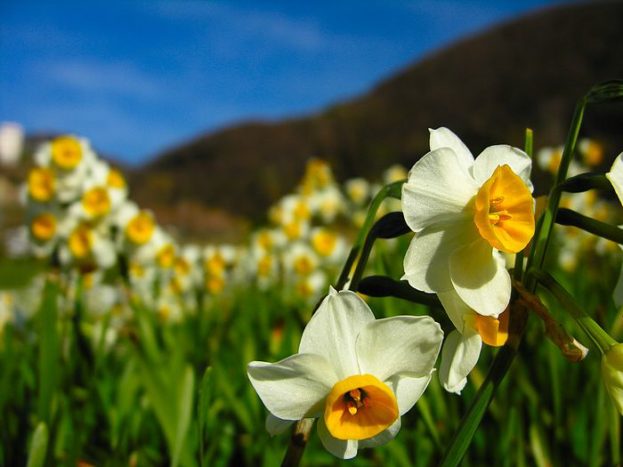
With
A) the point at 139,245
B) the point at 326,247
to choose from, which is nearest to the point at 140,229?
the point at 139,245

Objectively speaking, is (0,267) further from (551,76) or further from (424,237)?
(424,237)

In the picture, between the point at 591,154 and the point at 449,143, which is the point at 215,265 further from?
the point at 449,143

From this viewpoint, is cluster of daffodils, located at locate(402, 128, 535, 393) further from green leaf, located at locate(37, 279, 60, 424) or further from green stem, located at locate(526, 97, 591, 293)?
green leaf, located at locate(37, 279, 60, 424)

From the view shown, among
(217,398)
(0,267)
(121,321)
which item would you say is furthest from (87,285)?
(0,267)

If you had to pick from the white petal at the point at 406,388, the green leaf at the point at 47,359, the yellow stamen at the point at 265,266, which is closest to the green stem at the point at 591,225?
the white petal at the point at 406,388

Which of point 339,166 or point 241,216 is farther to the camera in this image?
point 241,216

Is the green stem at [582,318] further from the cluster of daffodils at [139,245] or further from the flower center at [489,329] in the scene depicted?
the cluster of daffodils at [139,245]
